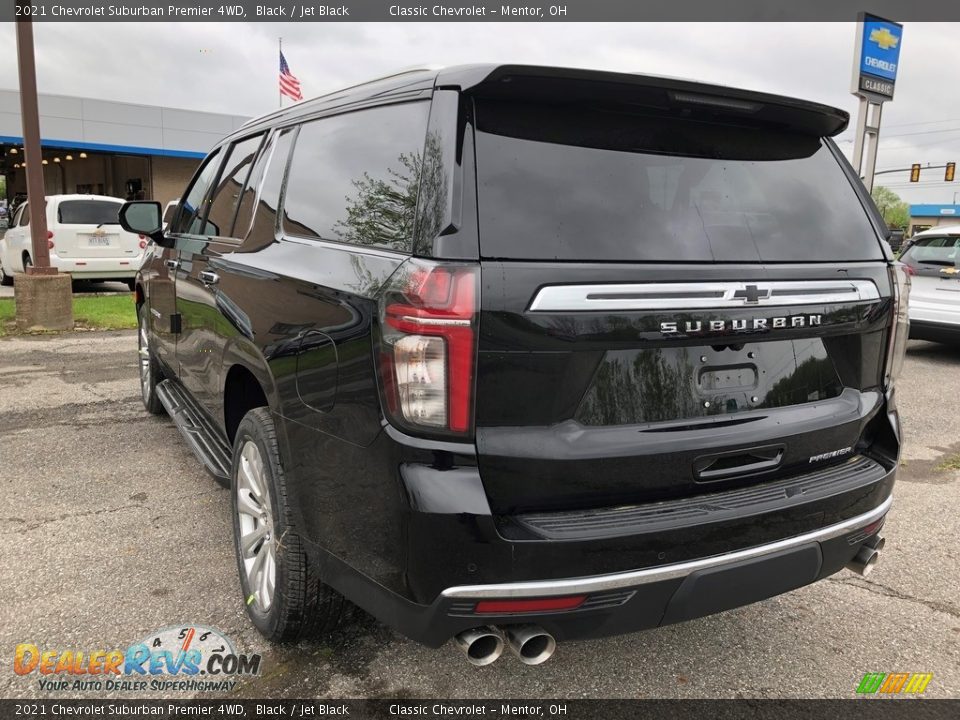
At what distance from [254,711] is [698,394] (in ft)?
5.53

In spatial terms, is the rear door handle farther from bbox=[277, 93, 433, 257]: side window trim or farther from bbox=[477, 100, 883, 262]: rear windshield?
Result: bbox=[277, 93, 433, 257]: side window trim

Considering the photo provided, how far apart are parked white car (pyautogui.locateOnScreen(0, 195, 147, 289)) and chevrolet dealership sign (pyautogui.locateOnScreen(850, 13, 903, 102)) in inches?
472

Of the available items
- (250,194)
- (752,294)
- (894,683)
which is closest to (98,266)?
(250,194)

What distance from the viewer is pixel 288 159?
2.96m

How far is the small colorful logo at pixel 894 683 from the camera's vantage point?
8.25 feet

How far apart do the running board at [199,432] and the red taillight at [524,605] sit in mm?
1651

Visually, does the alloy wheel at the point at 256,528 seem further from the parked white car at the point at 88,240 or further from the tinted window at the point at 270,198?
the parked white car at the point at 88,240

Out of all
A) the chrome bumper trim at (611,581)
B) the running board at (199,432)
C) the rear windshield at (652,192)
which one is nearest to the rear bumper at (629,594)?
the chrome bumper trim at (611,581)

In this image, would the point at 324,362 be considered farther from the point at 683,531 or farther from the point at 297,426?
the point at 683,531

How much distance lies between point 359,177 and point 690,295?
1.10 meters

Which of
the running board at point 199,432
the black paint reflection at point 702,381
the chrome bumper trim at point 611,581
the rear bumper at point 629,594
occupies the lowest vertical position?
the running board at point 199,432

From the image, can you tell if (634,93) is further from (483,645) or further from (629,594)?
(483,645)

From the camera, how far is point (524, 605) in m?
1.87

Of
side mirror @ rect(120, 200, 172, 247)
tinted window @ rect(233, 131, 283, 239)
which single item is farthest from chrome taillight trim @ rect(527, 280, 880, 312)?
side mirror @ rect(120, 200, 172, 247)
